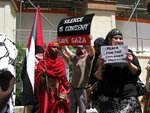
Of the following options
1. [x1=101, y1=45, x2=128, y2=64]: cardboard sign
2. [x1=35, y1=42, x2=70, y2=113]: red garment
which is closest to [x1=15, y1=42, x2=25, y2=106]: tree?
[x1=35, y1=42, x2=70, y2=113]: red garment

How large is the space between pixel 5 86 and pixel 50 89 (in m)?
2.95

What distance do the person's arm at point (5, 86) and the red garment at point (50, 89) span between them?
286 cm

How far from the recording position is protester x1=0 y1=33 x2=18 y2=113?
1885 mm

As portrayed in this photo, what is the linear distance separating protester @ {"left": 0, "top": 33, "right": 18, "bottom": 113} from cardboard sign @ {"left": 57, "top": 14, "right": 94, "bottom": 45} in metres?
2.22

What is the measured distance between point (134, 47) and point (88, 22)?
28.1 ft

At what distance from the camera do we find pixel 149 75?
398cm

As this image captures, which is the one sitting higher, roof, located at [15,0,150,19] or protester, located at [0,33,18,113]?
roof, located at [15,0,150,19]

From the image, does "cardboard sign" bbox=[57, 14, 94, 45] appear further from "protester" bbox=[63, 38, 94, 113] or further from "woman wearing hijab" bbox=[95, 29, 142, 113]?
"woman wearing hijab" bbox=[95, 29, 142, 113]

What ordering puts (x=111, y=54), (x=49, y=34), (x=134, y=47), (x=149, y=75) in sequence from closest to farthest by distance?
(x=111, y=54)
(x=149, y=75)
(x=49, y=34)
(x=134, y=47)

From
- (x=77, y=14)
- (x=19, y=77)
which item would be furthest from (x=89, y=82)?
(x=77, y=14)

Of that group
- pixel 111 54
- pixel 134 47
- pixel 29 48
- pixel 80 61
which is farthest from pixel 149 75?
pixel 134 47

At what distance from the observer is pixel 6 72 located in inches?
75.5

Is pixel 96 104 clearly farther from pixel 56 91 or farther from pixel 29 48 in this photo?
pixel 29 48

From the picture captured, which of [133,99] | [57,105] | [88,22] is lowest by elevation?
[57,105]
